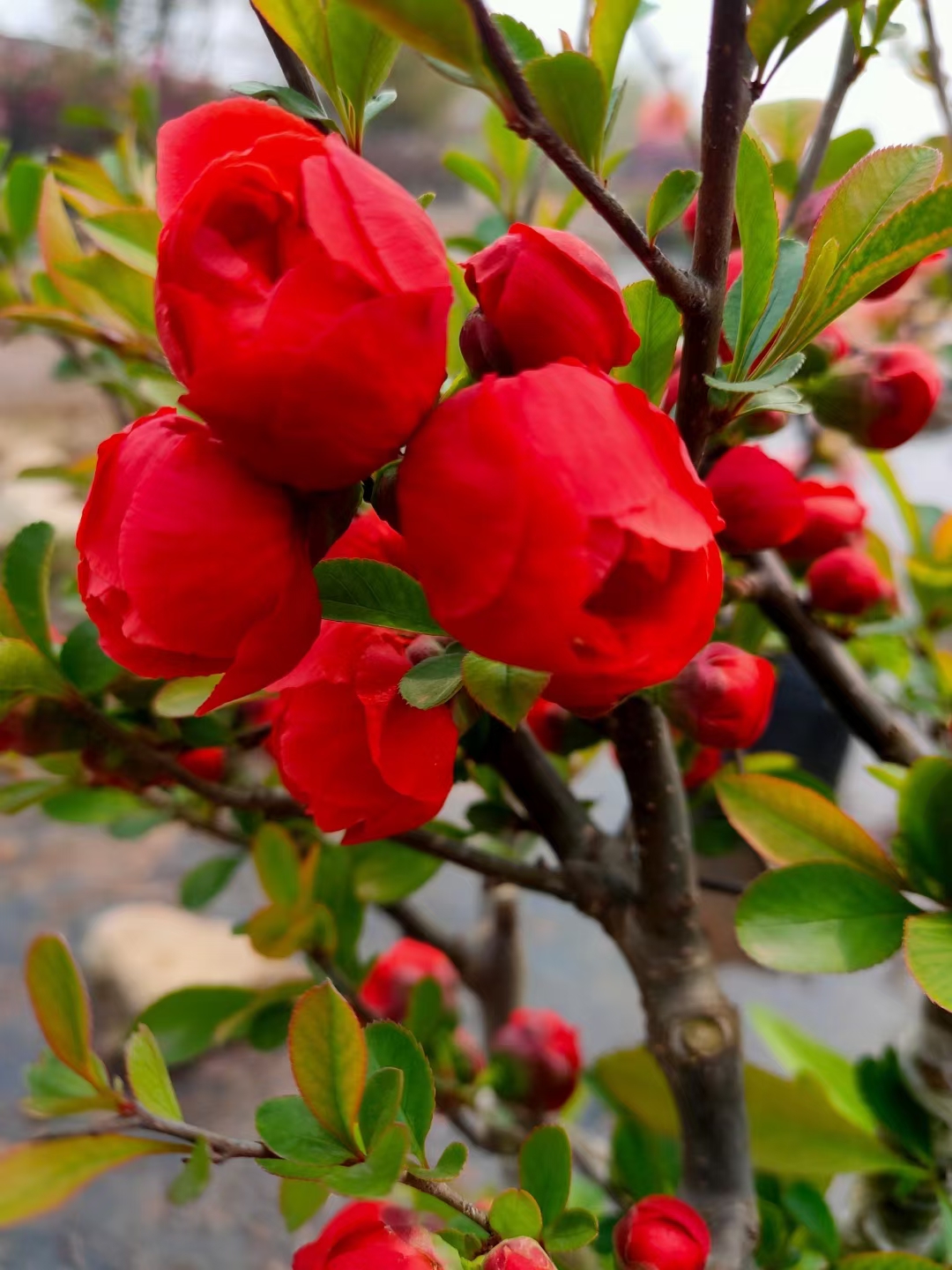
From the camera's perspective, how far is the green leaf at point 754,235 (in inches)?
8.9

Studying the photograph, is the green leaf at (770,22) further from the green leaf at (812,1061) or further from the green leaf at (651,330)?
the green leaf at (812,1061)

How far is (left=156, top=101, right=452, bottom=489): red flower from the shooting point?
17cm

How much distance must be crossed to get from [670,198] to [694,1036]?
0.93 ft

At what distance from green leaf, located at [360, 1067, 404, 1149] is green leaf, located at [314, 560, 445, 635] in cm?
11

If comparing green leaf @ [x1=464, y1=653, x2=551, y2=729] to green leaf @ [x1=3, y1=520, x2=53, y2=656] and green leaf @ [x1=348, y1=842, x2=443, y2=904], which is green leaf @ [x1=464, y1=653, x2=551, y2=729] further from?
green leaf @ [x1=348, y1=842, x2=443, y2=904]

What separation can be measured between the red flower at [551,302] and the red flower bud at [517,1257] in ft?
0.69

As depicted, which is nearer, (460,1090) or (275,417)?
(275,417)

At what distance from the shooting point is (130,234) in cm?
38

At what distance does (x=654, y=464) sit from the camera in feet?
0.58

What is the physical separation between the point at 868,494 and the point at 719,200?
1.59 metres

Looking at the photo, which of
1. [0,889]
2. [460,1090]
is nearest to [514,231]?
[460,1090]

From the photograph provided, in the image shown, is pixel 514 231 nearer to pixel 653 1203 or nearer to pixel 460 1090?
pixel 653 1203

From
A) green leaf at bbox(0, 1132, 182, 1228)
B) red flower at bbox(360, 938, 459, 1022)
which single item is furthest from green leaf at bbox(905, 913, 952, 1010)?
red flower at bbox(360, 938, 459, 1022)

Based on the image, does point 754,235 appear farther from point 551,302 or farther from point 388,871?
point 388,871
